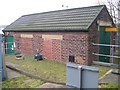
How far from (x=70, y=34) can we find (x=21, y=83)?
491cm

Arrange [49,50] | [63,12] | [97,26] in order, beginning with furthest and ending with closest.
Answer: [63,12], [49,50], [97,26]

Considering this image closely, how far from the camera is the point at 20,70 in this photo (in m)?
11.4

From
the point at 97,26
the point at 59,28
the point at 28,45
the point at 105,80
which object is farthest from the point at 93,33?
the point at 28,45

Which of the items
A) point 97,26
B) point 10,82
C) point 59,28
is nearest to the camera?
point 10,82

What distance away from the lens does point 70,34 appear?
12.6 meters

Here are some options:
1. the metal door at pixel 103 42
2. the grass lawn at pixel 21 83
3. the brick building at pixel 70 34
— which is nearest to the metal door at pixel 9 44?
the brick building at pixel 70 34

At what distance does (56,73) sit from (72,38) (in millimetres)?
3053

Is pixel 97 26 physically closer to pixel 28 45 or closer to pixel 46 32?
pixel 46 32

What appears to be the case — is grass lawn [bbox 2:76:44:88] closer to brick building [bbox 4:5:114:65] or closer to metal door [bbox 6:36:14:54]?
brick building [bbox 4:5:114:65]

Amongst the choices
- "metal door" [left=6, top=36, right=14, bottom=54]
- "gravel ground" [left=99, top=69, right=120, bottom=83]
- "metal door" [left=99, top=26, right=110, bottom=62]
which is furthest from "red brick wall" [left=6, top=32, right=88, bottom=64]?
"gravel ground" [left=99, top=69, right=120, bottom=83]

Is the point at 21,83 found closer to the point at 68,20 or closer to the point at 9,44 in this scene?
the point at 68,20

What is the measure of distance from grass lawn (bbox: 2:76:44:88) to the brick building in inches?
142

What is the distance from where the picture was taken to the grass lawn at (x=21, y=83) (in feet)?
28.4

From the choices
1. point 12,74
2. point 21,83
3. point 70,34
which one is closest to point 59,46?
point 70,34
